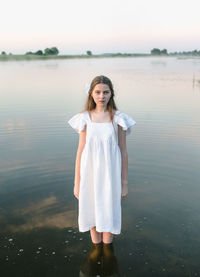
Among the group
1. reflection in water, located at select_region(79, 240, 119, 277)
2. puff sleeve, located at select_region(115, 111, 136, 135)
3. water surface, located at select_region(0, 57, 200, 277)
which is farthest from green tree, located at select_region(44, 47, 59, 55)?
puff sleeve, located at select_region(115, 111, 136, 135)

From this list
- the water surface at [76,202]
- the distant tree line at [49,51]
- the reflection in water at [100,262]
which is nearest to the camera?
the reflection in water at [100,262]

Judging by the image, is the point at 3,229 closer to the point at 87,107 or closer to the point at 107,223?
the point at 107,223

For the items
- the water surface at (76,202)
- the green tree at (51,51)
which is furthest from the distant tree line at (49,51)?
the water surface at (76,202)

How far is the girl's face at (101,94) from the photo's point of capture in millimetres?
3553

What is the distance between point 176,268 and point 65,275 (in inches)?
54.3

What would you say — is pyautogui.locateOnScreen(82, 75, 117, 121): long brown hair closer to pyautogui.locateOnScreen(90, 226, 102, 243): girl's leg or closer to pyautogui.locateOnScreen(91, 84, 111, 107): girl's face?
pyautogui.locateOnScreen(91, 84, 111, 107): girl's face

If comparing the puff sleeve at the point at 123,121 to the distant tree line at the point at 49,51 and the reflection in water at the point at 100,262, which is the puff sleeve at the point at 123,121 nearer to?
the reflection in water at the point at 100,262

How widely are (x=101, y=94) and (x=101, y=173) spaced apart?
0.91m

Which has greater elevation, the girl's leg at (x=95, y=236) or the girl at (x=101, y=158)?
the girl at (x=101, y=158)

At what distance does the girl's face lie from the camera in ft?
11.7

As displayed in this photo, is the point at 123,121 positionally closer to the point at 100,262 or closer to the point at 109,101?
the point at 109,101

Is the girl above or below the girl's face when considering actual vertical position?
below

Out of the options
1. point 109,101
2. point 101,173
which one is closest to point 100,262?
point 101,173

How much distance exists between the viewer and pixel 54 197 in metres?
5.72
